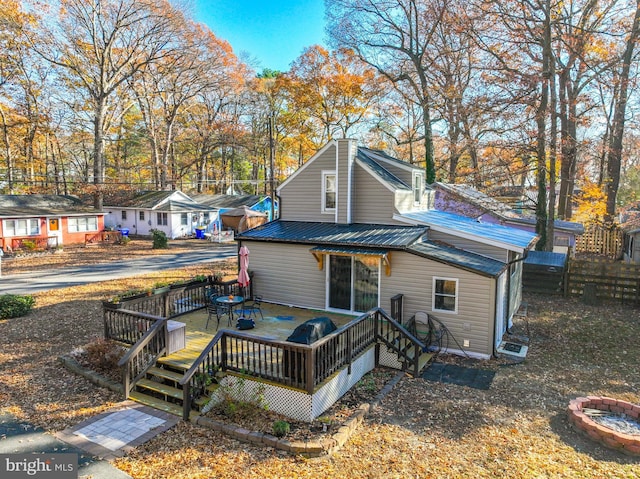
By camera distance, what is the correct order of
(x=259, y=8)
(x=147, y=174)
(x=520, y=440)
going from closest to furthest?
(x=520, y=440), (x=259, y=8), (x=147, y=174)

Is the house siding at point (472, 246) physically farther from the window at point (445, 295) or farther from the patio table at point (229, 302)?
the patio table at point (229, 302)

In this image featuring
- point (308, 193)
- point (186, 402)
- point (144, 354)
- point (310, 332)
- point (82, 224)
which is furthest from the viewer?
point (82, 224)

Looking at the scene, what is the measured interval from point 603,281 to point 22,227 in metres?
32.8

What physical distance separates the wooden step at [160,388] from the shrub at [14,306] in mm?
7540

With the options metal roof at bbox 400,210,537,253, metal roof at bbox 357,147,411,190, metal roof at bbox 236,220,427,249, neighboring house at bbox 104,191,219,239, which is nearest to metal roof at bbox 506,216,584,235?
metal roof at bbox 400,210,537,253

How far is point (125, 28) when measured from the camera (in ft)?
97.6

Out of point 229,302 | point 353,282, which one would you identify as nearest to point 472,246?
point 353,282

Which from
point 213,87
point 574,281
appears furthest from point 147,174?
point 574,281

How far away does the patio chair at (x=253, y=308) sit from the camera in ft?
38.4

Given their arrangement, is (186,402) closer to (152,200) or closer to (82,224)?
(82,224)

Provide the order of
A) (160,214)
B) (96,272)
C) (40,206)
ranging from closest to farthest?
(96,272) → (40,206) → (160,214)

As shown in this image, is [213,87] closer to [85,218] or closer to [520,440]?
[85,218]

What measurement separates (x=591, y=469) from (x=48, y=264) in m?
25.6

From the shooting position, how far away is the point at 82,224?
31.0 meters
